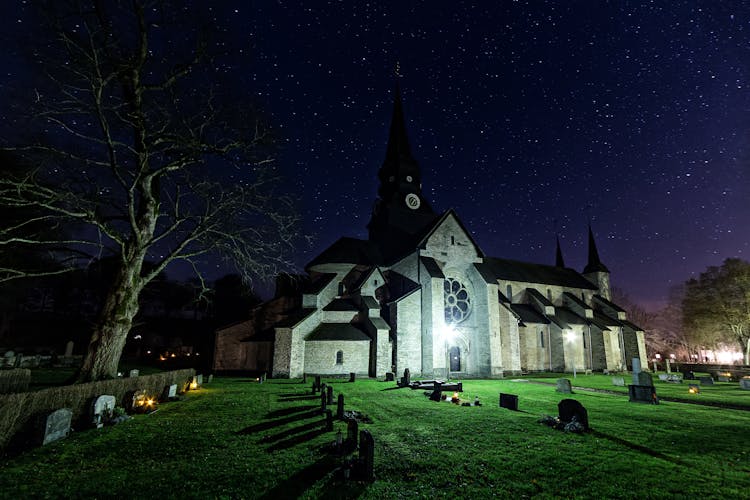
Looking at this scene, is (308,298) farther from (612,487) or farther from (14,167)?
(612,487)

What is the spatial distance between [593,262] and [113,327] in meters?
50.2

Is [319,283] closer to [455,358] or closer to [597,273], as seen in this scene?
[455,358]

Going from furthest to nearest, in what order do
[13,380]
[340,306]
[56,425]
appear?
[340,306], [13,380], [56,425]

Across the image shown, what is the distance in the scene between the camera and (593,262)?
44969 millimetres

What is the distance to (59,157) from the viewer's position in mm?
12398

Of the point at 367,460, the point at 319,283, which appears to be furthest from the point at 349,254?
the point at 367,460

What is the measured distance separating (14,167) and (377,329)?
25475 millimetres

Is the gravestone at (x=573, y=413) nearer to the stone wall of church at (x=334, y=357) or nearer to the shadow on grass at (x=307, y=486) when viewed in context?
the shadow on grass at (x=307, y=486)

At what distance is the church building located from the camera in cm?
2516

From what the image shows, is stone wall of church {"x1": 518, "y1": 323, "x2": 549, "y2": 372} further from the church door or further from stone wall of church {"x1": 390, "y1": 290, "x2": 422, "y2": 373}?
stone wall of church {"x1": 390, "y1": 290, "x2": 422, "y2": 373}

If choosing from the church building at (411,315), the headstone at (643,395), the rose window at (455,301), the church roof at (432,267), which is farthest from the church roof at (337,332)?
the headstone at (643,395)

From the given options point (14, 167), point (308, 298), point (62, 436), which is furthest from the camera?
point (308, 298)

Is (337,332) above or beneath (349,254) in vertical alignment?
beneath

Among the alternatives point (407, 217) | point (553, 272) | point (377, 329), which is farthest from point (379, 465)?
point (553, 272)
